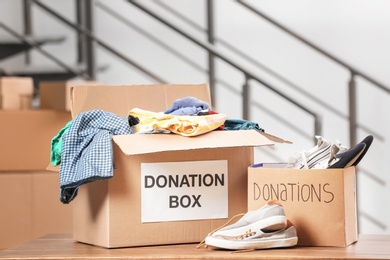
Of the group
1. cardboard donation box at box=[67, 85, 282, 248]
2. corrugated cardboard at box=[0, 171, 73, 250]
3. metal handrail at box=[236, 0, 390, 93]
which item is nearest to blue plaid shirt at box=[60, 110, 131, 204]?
cardboard donation box at box=[67, 85, 282, 248]

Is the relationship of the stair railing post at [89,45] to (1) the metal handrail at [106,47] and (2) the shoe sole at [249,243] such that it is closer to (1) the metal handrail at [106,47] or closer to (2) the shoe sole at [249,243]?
(1) the metal handrail at [106,47]

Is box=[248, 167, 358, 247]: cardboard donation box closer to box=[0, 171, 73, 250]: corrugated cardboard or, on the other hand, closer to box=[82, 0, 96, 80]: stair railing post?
box=[0, 171, 73, 250]: corrugated cardboard

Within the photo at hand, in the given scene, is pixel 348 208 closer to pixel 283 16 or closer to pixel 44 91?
pixel 44 91

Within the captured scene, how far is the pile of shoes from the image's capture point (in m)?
1.89

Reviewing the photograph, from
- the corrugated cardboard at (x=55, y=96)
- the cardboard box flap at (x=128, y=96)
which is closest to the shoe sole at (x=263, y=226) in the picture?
the cardboard box flap at (x=128, y=96)

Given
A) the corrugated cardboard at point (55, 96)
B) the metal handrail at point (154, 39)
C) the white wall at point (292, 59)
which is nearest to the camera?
the corrugated cardboard at point (55, 96)

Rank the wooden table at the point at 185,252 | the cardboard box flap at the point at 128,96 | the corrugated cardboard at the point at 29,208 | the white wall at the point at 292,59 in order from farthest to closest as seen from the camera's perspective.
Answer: the white wall at the point at 292,59
the corrugated cardboard at the point at 29,208
the cardboard box flap at the point at 128,96
the wooden table at the point at 185,252

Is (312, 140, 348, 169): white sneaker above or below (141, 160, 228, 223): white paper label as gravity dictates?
above

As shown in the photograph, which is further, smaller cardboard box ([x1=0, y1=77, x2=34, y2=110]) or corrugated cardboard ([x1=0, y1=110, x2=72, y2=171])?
smaller cardboard box ([x1=0, y1=77, x2=34, y2=110])

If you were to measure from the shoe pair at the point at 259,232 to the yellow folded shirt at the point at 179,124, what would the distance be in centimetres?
22

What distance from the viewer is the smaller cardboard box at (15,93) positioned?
11.4ft

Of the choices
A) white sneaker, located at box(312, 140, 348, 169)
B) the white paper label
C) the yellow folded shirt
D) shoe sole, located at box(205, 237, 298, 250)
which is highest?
the yellow folded shirt

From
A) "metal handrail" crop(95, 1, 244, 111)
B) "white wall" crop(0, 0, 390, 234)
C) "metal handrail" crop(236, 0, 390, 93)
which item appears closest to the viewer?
"metal handrail" crop(236, 0, 390, 93)

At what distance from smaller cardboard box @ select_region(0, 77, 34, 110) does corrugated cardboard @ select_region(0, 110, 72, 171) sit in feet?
0.97
